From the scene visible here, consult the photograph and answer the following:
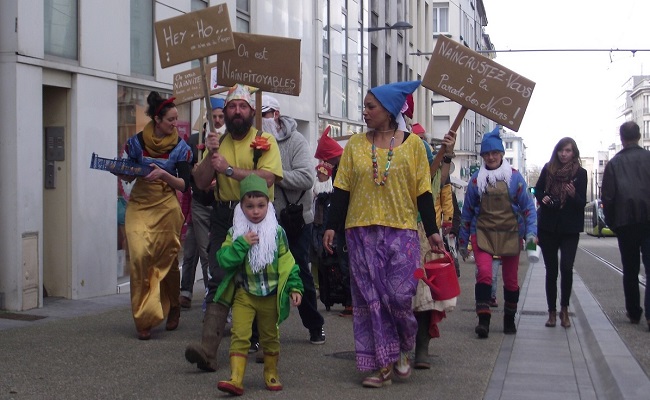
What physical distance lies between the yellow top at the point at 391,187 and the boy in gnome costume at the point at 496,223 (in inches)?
96.9

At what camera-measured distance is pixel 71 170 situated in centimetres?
1070

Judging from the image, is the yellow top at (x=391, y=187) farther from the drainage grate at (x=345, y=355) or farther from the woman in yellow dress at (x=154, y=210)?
the woman in yellow dress at (x=154, y=210)

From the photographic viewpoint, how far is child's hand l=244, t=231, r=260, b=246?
5984 millimetres

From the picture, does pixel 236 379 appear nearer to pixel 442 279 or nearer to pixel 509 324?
pixel 442 279

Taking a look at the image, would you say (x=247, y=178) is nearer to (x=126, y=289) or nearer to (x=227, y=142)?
(x=227, y=142)

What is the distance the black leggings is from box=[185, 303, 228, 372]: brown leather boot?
4.00 metres

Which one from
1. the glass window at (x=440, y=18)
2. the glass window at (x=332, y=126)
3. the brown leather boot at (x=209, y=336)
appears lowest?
the brown leather boot at (x=209, y=336)

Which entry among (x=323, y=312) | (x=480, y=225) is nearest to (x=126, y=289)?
(x=323, y=312)

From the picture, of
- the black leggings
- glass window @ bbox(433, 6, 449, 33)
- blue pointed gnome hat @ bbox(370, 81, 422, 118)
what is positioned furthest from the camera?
glass window @ bbox(433, 6, 449, 33)

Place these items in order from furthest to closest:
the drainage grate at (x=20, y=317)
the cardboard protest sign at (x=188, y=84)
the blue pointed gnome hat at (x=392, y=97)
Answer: the cardboard protest sign at (x=188, y=84), the drainage grate at (x=20, y=317), the blue pointed gnome hat at (x=392, y=97)

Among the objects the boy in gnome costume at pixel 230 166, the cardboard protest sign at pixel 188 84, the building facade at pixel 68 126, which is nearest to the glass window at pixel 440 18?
the building facade at pixel 68 126

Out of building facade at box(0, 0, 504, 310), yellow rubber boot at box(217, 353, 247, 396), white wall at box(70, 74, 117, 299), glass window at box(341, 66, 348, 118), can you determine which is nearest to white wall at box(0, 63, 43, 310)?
building facade at box(0, 0, 504, 310)

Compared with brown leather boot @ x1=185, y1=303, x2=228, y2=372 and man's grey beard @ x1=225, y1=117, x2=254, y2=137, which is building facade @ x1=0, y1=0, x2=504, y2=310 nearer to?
man's grey beard @ x1=225, y1=117, x2=254, y2=137

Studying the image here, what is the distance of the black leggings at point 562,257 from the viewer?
30.6 ft
